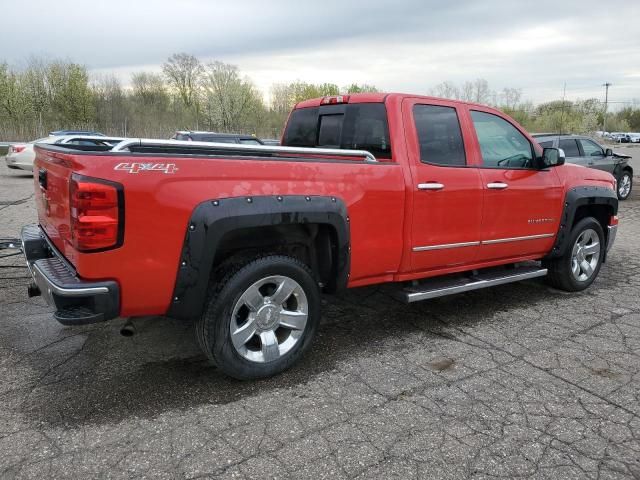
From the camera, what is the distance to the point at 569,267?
534 centimetres

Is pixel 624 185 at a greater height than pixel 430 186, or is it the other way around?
pixel 430 186

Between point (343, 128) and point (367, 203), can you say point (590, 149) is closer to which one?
point (343, 128)

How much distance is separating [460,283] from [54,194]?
3163 mm

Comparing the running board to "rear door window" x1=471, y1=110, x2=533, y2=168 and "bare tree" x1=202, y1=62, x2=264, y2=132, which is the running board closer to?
"rear door window" x1=471, y1=110, x2=533, y2=168

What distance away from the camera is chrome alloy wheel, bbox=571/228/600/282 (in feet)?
17.9

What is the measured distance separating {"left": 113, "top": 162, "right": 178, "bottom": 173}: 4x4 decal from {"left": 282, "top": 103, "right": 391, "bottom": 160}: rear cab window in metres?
1.81

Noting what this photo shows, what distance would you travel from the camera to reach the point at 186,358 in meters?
3.73

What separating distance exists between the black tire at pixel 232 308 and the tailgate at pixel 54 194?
877 mm

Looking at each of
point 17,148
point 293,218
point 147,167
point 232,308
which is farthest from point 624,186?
point 17,148

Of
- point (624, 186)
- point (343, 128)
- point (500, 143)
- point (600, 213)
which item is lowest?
point (624, 186)

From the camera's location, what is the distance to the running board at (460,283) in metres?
4.03

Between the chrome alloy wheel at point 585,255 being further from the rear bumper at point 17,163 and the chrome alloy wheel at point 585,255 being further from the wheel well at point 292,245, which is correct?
the rear bumper at point 17,163

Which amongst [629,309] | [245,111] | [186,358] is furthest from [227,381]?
[245,111]

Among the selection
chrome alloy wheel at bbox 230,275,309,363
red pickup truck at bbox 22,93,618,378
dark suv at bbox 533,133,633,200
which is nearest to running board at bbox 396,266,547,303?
red pickup truck at bbox 22,93,618,378
